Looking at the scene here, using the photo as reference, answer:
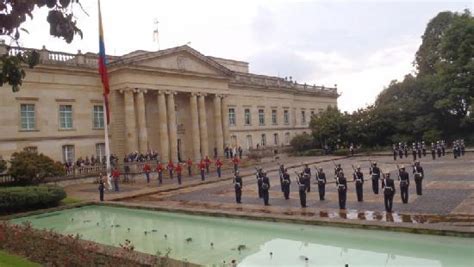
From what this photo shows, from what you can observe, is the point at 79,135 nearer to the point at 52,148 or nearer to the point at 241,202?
the point at 52,148

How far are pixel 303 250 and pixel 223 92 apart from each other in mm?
33799

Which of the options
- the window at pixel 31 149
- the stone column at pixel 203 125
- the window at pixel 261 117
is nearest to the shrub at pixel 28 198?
the window at pixel 31 149

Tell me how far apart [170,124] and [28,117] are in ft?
37.4

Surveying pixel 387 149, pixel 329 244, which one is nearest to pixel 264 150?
pixel 387 149

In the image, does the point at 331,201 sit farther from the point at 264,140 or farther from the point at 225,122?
the point at 264,140

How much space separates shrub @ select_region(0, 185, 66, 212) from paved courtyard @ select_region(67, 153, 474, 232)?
284cm

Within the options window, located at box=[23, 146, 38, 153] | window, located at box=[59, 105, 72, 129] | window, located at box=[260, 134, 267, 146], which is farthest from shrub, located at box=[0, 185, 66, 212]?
window, located at box=[260, 134, 267, 146]

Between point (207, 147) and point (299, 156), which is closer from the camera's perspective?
point (207, 147)

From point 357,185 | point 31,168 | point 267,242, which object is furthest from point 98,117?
point 267,242

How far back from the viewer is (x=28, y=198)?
64.1ft

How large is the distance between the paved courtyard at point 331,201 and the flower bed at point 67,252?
6159 millimetres

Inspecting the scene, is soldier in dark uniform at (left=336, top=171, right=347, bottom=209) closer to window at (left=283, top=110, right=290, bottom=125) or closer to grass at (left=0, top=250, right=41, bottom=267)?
grass at (left=0, top=250, right=41, bottom=267)

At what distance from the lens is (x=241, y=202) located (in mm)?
19297

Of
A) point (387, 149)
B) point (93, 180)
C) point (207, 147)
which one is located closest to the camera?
point (93, 180)
